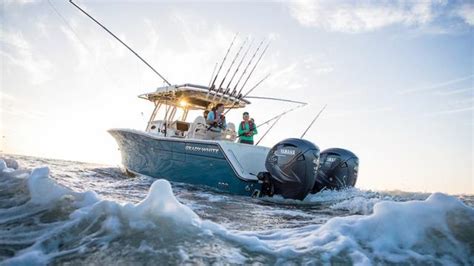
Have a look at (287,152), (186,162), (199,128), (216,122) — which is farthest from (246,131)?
(287,152)

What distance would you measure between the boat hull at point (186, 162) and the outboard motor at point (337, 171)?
181 centimetres

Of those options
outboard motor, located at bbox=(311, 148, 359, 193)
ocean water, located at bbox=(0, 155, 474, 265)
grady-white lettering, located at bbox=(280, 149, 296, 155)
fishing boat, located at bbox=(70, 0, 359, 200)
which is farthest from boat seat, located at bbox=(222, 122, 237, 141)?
ocean water, located at bbox=(0, 155, 474, 265)

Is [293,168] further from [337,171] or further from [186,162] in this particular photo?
[186,162]

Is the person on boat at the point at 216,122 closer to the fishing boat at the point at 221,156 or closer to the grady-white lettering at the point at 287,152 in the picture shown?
the fishing boat at the point at 221,156

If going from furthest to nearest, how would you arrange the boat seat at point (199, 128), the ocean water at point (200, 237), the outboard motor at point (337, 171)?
1. the boat seat at point (199, 128)
2. the outboard motor at point (337, 171)
3. the ocean water at point (200, 237)

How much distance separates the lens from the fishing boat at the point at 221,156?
20.9 ft

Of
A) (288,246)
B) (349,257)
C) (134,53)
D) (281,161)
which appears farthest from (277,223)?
(134,53)

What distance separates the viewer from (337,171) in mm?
7688

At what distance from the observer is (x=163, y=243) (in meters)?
2.12

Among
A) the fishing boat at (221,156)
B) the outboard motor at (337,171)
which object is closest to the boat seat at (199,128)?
the fishing boat at (221,156)

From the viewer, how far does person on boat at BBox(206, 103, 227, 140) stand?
8.59 m

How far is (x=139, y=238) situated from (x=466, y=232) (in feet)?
7.39

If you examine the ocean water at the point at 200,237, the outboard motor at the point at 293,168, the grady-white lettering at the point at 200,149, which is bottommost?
the ocean water at the point at 200,237

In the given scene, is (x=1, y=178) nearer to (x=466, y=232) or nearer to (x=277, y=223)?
(x=277, y=223)
